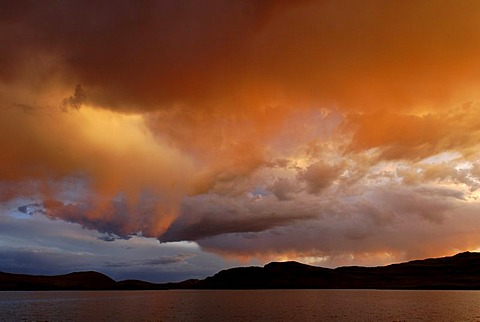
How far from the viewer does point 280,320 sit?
115 meters

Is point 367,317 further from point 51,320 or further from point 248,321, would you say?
point 51,320

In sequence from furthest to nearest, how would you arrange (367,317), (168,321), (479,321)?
(367,317) → (168,321) → (479,321)

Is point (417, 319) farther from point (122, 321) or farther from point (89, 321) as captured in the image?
point (89, 321)

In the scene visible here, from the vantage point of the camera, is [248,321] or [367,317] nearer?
[248,321]

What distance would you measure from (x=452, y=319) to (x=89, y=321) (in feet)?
325

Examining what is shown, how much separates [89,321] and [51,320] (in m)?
11.1

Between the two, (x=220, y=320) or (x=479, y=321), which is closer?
(x=479, y=321)

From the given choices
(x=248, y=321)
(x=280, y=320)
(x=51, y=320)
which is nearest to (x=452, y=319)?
(x=280, y=320)

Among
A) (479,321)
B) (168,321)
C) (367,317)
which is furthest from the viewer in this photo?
(367,317)

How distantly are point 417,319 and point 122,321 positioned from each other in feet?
264

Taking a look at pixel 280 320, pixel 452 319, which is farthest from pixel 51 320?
pixel 452 319

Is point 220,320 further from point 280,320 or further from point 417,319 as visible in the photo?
point 417,319

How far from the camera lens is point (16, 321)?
117062mm

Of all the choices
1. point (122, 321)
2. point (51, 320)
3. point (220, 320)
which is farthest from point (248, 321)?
point (51, 320)
